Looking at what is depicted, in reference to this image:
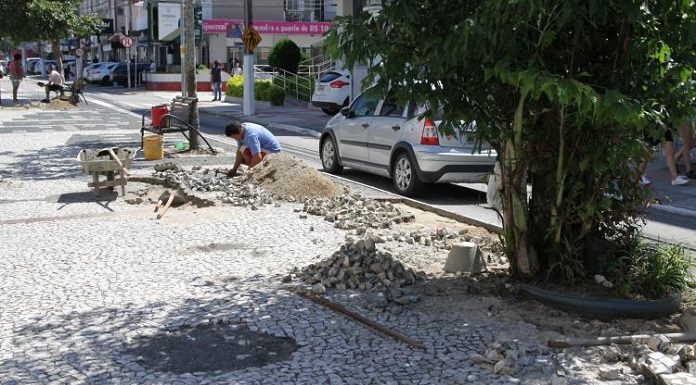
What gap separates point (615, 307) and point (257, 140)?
765 centimetres

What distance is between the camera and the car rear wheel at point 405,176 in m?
11.5

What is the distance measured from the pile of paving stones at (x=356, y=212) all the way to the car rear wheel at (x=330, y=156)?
3.28 metres

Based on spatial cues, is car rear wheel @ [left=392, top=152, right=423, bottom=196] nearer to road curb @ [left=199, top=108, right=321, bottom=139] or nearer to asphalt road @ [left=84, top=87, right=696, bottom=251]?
asphalt road @ [left=84, top=87, right=696, bottom=251]

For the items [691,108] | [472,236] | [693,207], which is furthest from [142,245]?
[693,207]

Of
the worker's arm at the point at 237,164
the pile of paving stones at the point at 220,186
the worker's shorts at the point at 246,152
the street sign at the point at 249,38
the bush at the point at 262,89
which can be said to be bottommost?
the pile of paving stones at the point at 220,186

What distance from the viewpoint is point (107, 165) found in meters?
11.1

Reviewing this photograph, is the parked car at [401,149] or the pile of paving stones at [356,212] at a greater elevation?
the parked car at [401,149]

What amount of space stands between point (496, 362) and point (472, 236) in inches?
140

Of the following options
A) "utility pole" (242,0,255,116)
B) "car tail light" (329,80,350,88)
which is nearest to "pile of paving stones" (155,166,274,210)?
"utility pole" (242,0,255,116)

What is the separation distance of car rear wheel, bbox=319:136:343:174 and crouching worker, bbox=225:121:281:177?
140cm

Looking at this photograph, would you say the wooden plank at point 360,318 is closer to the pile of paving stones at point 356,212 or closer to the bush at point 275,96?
the pile of paving stones at point 356,212

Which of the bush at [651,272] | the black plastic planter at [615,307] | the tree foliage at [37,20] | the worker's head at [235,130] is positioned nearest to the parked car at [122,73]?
the tree foliage at [37,20]

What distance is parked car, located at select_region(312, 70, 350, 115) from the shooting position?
1110 inches

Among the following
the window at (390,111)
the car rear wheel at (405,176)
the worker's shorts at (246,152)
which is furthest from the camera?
the worker's shorts at (246,152)
